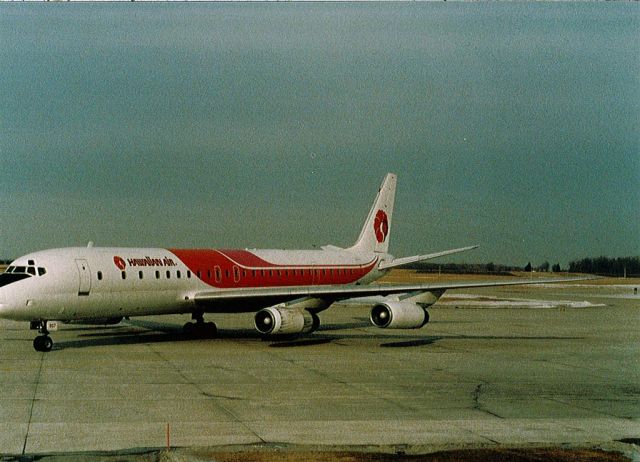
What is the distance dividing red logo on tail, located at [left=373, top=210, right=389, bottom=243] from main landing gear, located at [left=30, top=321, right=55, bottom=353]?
1976 centimetres

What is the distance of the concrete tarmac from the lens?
1365 centimetres

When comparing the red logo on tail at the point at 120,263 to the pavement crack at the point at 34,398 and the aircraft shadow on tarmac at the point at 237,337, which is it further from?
the pavement crack at the point at 34,398

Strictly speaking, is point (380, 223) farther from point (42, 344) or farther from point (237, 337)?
point (42, 344)

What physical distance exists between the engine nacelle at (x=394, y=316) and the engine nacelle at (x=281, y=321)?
2514 mm

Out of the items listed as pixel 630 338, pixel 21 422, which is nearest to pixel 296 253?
pixel 630 338

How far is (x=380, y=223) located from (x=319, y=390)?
24279 millimetres

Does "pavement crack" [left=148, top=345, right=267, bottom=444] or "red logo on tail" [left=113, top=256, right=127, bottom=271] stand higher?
"red logo on tail" [left=113, top=256, right=127, bottom=271]

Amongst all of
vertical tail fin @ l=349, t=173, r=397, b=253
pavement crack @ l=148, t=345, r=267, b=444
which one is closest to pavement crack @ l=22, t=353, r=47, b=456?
pavement crack @ l=148, t=345, r=267, b=444

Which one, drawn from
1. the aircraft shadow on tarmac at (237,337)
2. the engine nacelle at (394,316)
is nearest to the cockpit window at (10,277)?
the aircraft shadow on tarmac at (237,337)

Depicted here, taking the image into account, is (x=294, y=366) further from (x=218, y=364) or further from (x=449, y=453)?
(x=449, y=453)

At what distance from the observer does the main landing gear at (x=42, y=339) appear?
1030 inches

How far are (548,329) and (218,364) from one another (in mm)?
20227

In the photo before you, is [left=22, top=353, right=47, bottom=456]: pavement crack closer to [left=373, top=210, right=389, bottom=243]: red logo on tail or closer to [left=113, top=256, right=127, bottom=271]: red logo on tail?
[left=113, top=256, right=127, bottom=271]: red logo on tail

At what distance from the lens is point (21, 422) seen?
1450 centimetres
